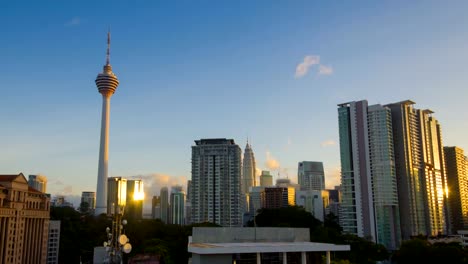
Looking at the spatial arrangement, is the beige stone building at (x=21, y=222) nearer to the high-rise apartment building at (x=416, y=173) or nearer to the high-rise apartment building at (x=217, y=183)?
the high-rise apartment building at (x=217, y=183)

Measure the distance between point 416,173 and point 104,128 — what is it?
4205 inches

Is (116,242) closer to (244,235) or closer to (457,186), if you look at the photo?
(244,235)

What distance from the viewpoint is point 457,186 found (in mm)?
148250

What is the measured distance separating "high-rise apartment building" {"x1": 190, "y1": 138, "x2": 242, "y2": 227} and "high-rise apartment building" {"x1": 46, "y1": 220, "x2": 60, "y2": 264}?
2340 inches

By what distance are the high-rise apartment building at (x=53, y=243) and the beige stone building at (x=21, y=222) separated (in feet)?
14.3

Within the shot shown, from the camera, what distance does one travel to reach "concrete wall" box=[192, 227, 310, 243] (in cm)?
3232

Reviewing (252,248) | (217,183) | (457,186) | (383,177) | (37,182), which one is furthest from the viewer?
(37,182)

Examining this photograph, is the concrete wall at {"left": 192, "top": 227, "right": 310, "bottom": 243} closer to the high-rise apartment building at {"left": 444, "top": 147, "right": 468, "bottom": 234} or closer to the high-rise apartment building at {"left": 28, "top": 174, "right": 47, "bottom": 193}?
the high-rise apartment building at {"left": 444, "top": 147, "right": 468, "bottom": 234}

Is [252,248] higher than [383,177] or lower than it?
lower


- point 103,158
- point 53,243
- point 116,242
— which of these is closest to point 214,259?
point 116,242

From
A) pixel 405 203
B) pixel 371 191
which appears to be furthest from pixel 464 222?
pixel 371 191

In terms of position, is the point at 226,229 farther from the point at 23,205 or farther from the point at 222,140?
→ the point at 222,140

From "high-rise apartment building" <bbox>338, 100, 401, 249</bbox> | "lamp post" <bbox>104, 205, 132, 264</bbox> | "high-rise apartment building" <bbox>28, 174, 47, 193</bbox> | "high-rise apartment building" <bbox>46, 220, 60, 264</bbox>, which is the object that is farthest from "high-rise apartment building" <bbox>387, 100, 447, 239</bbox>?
"high-rise apartment building" <bbox>28, 174, 47, 193</bbox>

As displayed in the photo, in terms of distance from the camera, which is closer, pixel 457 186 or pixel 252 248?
pixel 252 248
